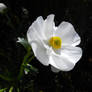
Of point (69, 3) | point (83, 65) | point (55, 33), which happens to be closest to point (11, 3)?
point (69, 3)

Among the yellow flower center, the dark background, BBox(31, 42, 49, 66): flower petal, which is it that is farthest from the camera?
the dark background

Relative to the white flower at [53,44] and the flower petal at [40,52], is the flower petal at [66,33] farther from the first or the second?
the flower petal at [40,52]

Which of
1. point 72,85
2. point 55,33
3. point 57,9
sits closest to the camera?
point 55,33

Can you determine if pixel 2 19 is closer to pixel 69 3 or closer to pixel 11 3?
pixel 11 3

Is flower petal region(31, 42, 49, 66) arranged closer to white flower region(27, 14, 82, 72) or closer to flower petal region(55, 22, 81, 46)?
white flower region(27, 14, 82, 72)

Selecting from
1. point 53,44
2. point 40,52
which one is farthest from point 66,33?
point 40,52

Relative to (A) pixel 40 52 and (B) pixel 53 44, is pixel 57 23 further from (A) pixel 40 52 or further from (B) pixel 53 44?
(A) pixel 40 52

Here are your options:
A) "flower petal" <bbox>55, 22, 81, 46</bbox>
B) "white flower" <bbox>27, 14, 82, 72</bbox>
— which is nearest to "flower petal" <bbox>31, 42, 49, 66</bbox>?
"white flower" <bbox>27, 14, 82, 72</bbox>
